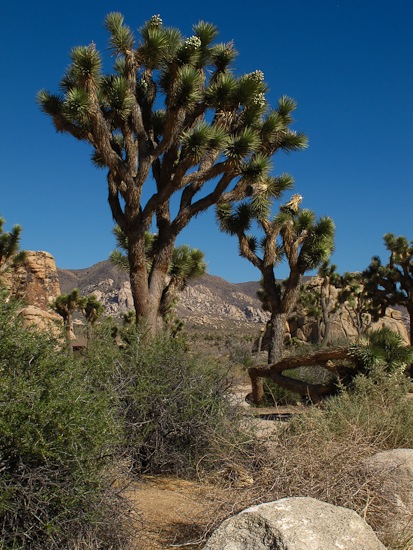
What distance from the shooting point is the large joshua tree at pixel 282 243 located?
48.7 feet

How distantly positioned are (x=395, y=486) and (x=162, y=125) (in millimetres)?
10593

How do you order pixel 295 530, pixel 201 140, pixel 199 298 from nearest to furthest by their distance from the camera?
pixel 295 530
pixel 201 140
pixel 199 298

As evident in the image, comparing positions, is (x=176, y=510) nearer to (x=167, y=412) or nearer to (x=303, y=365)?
(x=167, y=412)

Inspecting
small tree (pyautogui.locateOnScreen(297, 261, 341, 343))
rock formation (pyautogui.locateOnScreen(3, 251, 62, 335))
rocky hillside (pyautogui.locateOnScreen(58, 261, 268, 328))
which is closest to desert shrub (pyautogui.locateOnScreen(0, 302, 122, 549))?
small tree (pyautogui.locateOnScreen(297, 261, 341, 343))

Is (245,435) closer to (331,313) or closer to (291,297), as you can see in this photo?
(291,297)

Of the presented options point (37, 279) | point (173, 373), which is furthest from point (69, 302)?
point (173, 373)

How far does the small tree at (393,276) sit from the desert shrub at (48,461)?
20023 millimetres

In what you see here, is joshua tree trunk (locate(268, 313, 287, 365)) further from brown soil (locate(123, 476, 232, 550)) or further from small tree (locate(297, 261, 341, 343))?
small tree (locate(297, 261, 341, 343))

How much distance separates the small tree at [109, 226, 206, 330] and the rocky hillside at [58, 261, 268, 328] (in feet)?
183

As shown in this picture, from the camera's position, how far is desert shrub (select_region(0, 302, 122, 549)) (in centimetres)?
342

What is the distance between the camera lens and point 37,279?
31.7 m

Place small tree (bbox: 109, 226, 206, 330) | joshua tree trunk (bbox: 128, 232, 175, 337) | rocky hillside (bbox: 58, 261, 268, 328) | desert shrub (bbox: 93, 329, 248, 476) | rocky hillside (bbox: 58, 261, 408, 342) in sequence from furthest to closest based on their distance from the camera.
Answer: rocky hillside (bbox: 58, 261, 268, 328), rocky hillside (bbox: 58, 261, 408, 342), small tree (bbox: 109, 226, 206, 330), joshua tree trunk (bbox: 128, 232, 175, 337), desert shrub (bbox: 93, 329, 248, 476)

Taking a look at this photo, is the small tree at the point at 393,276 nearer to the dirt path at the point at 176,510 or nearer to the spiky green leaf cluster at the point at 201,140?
the spiky green leaf cluster at the point at 201,140

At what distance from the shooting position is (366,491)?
391cm
